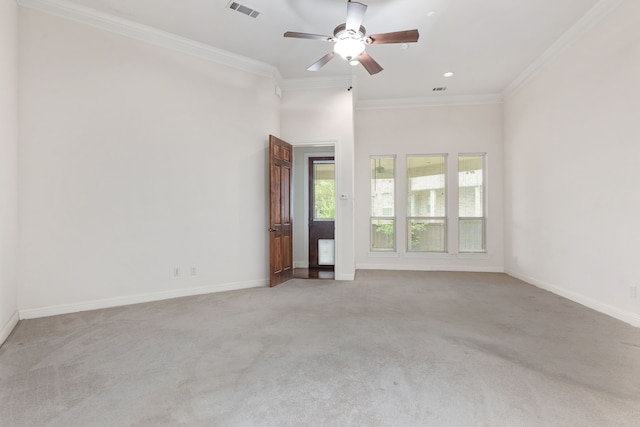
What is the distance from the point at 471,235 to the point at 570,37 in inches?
143

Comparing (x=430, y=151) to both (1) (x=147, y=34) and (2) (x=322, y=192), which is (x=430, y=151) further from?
(1) (x=147, y=34)

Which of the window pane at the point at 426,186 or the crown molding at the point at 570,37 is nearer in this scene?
the crown molding at the point at 570,37

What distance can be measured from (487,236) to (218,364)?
18.8 feet

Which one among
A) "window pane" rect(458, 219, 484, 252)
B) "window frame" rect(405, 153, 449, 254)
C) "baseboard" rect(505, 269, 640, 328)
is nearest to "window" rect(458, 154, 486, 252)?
"window pane" rect(458, 219, 484, 252)

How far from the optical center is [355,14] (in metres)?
2.82

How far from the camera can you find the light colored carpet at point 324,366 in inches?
68.3

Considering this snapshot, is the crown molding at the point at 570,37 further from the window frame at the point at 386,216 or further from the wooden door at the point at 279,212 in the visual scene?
the wooden door at the point at 279,212

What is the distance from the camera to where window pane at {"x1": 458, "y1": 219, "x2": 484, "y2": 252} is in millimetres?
6312

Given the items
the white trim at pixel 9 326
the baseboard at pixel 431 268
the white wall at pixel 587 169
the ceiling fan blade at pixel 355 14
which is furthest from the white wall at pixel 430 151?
the white trim at pixel 9 326

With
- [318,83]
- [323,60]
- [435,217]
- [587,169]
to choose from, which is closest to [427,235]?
[435,217]

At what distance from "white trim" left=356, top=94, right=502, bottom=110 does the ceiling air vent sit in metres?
3.26

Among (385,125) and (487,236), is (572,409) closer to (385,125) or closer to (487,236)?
(487,236)

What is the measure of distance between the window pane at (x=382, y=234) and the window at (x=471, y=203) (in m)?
1.38

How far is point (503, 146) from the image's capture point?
20.1ft
